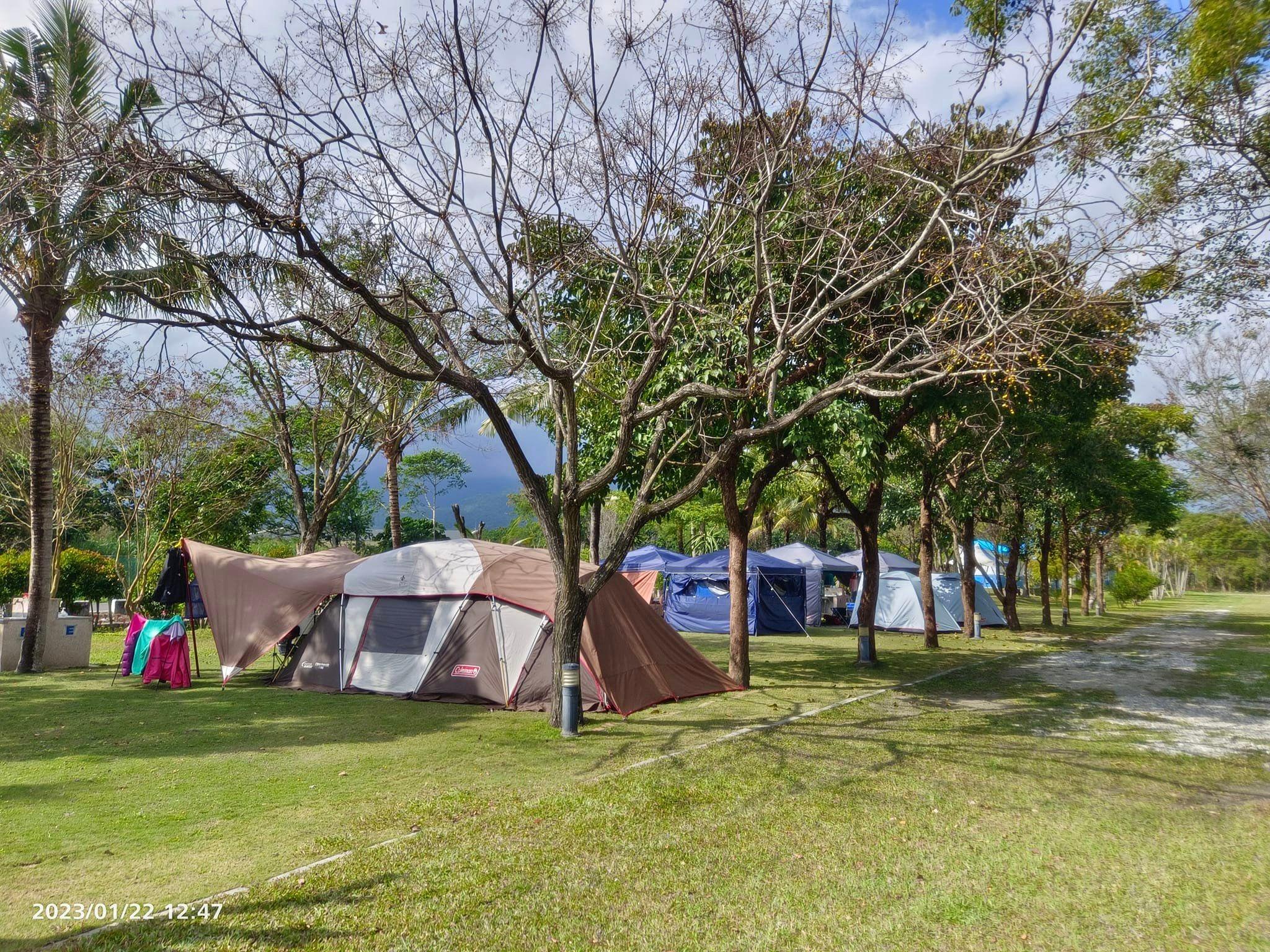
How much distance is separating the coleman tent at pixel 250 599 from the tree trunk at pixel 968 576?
17019 mm

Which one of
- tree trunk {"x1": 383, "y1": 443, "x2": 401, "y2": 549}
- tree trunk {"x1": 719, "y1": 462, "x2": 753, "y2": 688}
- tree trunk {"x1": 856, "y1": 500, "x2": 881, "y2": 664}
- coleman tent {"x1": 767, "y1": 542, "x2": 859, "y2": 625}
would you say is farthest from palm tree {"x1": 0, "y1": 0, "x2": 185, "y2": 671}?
coleman tent {"x1": 767, "y1": 542, "x2": 859, "y2": 625}

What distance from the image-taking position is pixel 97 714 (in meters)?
9.79

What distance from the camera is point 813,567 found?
26.0 metres

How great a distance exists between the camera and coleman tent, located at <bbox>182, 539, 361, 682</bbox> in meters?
12.1

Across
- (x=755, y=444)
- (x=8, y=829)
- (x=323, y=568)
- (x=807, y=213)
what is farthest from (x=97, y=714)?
(x=807, y=213)

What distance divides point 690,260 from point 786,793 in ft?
23.8

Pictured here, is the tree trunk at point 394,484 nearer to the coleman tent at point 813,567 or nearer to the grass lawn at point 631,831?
the grass lawn at point 631,831

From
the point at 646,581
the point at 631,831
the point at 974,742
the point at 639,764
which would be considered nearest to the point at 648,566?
Answer: the point at 646,581

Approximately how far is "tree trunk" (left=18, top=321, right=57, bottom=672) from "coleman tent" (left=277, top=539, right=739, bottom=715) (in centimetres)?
441

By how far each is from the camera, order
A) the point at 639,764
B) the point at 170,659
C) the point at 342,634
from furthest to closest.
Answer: the point at 342,634, the point at 170,659, the point at 639,764

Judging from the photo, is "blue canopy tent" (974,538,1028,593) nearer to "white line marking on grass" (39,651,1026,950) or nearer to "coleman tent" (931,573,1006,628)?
"coleman tent" (931,573,1006,628)

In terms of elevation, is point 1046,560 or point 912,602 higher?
point 1046,560

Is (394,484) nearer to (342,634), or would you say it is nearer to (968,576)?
(342,634)

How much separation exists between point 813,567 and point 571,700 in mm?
18254
